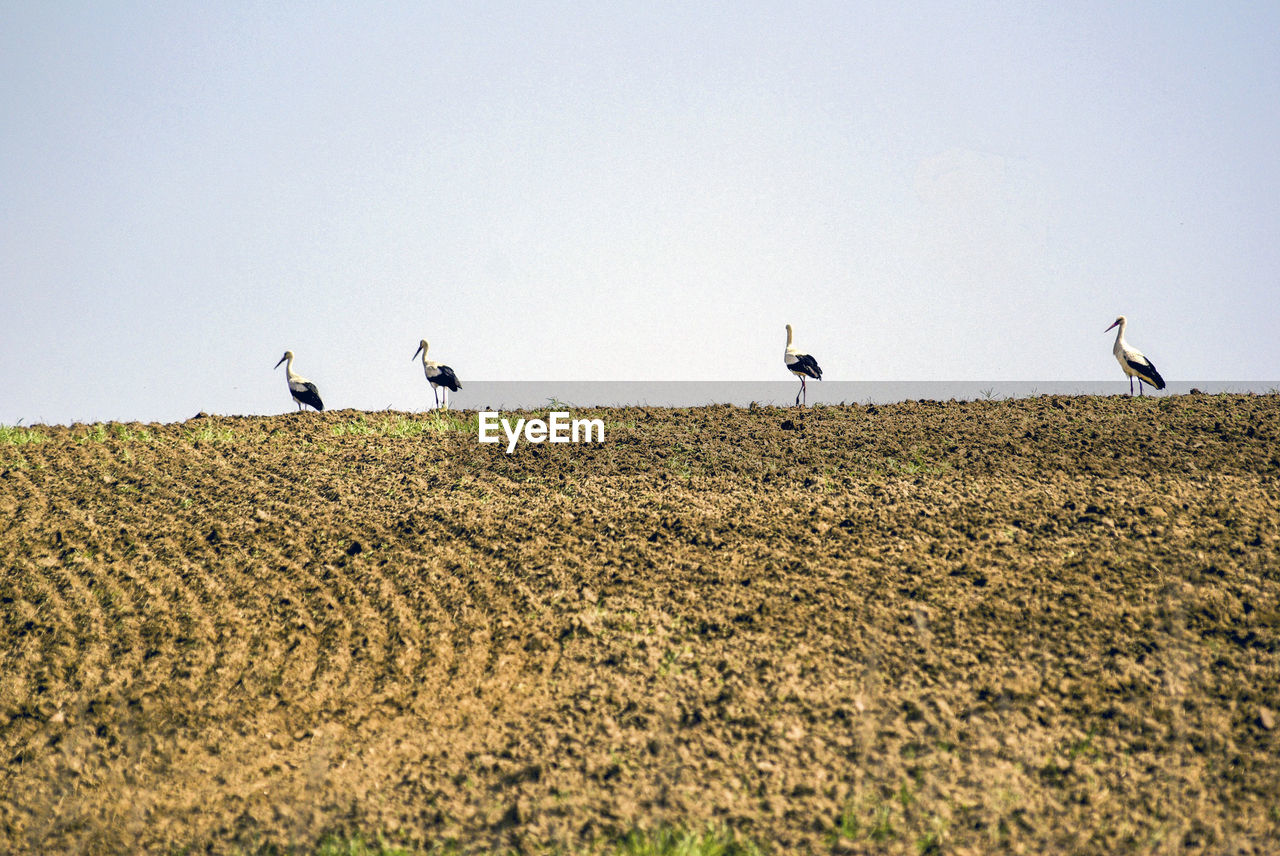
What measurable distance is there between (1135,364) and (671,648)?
1206 cm

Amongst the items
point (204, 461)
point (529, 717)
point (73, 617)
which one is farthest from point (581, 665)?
point (204, 461)

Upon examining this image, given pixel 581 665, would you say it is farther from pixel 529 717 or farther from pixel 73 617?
pixel 73 617

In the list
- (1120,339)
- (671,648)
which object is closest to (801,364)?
(1120,339)

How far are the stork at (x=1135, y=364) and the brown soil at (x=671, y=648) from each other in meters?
4.21

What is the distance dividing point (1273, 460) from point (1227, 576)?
325 centimetres

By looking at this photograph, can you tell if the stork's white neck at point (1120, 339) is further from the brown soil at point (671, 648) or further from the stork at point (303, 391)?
the stork at point (303, 391)

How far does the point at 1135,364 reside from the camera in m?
15.7

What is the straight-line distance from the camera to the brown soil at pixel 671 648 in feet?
17.7

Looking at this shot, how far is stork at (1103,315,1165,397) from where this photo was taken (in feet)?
51.1

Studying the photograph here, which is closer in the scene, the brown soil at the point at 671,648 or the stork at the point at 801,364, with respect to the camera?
the brown soil at the point at 671,648

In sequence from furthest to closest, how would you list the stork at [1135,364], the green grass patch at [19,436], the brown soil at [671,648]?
the stork at [1135,364], the green grass patch at [19,436], the brown soil at [671,648]

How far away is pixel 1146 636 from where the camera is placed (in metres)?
6.78

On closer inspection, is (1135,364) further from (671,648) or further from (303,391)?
(303,391)

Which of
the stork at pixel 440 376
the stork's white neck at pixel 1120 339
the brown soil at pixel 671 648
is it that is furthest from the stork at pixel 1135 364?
the stork at pixel 440 376
